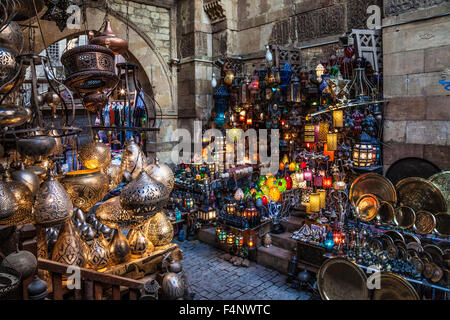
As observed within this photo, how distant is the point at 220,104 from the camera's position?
710 cm

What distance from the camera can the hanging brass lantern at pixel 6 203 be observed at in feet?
4.88

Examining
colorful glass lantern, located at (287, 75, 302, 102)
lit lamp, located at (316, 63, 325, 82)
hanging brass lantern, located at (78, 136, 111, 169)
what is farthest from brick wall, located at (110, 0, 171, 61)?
hanging brass lantern, located at (78, 136, 111, 169)

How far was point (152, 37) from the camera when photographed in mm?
7223

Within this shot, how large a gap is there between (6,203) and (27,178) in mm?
515

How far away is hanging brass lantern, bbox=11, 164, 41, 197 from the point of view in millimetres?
1903

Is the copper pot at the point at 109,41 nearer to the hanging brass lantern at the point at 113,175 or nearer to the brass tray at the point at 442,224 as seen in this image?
the hanging brass lantern at the point at 113,175

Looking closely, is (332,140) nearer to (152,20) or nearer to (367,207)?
(367,207)

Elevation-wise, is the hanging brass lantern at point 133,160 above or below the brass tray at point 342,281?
above

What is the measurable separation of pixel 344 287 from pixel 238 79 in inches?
195

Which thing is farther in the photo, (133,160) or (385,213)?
(385,213)

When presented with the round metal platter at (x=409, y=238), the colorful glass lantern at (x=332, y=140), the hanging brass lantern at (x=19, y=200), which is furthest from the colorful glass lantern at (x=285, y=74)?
the hanging brass lantern at (x=19, y=200)

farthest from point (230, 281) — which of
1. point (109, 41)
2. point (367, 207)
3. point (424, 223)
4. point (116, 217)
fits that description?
point (109, 41)

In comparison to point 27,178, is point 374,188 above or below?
below

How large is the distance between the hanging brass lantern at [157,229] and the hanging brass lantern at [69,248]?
2.19ft
